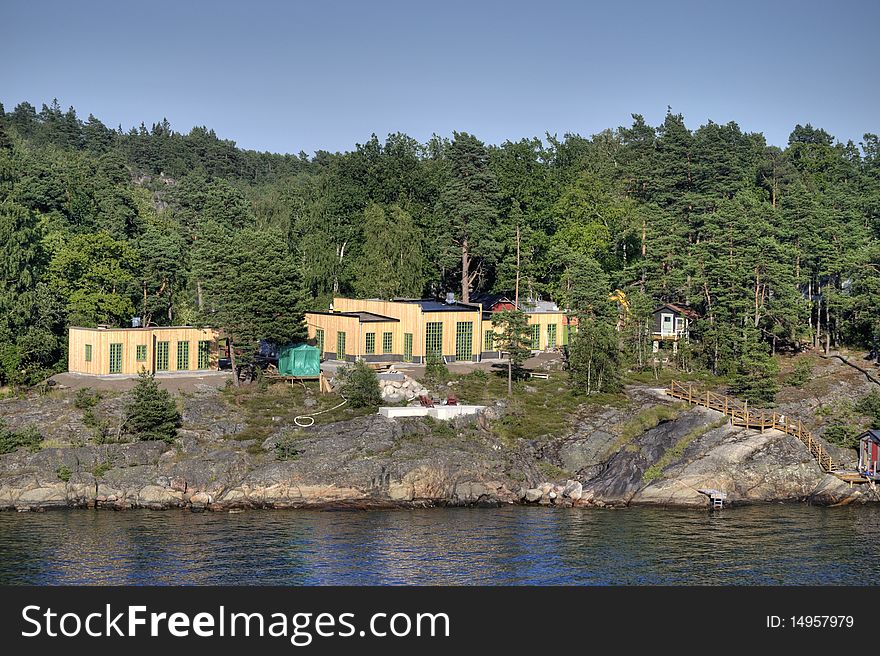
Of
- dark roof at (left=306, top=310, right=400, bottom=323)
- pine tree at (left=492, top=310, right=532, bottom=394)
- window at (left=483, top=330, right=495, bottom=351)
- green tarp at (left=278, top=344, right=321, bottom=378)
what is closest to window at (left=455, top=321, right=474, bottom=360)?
window at (left=483, top=330, right=495, bottom=351)

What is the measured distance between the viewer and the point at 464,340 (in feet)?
252

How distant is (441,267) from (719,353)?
29.0m

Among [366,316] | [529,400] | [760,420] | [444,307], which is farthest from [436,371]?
[760,420]

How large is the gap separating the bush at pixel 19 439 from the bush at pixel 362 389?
16.7 m

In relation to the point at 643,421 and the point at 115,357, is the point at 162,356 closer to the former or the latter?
the point at 115,357

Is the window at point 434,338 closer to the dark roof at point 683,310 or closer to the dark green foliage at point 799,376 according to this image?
the dark roof at point 683,310

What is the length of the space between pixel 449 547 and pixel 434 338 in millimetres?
27781

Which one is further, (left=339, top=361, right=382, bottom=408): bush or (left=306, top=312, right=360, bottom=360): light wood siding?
(left=306, top=312, right=360, bottom=360): light wood siding

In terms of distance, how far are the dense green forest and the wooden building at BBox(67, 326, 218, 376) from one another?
1.43 meters

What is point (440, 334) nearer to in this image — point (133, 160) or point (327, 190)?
point (327, 190)

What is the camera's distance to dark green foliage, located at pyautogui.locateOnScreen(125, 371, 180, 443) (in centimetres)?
5925

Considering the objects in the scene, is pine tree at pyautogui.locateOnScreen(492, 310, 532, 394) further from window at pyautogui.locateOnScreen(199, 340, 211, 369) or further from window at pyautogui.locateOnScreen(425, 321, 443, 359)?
window at pyautogui.locateOnScreen(199, 340, 211, 369)

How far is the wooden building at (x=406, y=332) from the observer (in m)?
75.0

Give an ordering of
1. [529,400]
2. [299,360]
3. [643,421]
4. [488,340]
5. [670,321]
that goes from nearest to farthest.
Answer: [643,421] → [529,400] → [299,360] → [488,340] → [670,321]
